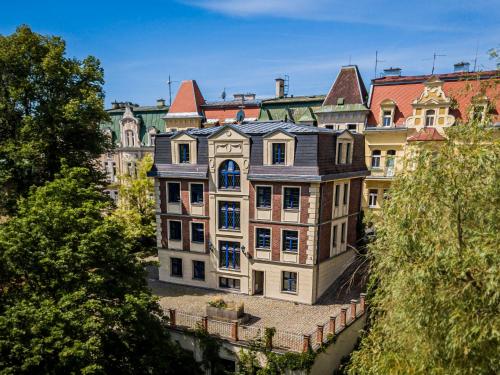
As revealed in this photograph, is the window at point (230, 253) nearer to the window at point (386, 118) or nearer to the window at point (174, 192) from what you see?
the window at point (174, 192)

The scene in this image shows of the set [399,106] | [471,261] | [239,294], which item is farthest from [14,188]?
[399,106]

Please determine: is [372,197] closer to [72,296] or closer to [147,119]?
[72,296]

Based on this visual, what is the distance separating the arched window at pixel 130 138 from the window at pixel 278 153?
26.6m

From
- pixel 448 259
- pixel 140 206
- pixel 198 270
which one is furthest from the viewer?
pixel 140 206

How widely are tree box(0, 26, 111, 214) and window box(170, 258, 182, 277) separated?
29.5ft

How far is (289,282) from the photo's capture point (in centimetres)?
2147

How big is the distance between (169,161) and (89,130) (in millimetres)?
5559

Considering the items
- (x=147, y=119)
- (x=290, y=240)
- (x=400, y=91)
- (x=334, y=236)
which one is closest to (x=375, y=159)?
(x=400, y=91)

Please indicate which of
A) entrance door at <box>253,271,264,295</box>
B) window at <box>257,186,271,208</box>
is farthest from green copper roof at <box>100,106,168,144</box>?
entrance door at <box>253,271,264,295</box>

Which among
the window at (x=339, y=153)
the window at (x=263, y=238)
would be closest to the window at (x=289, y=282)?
the window at (x=263, y=238)

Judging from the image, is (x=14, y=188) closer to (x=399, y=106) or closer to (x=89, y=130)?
(x=89, y=130)

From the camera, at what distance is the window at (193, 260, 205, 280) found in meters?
23.6

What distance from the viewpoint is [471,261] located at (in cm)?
771

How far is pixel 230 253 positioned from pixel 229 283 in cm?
211
